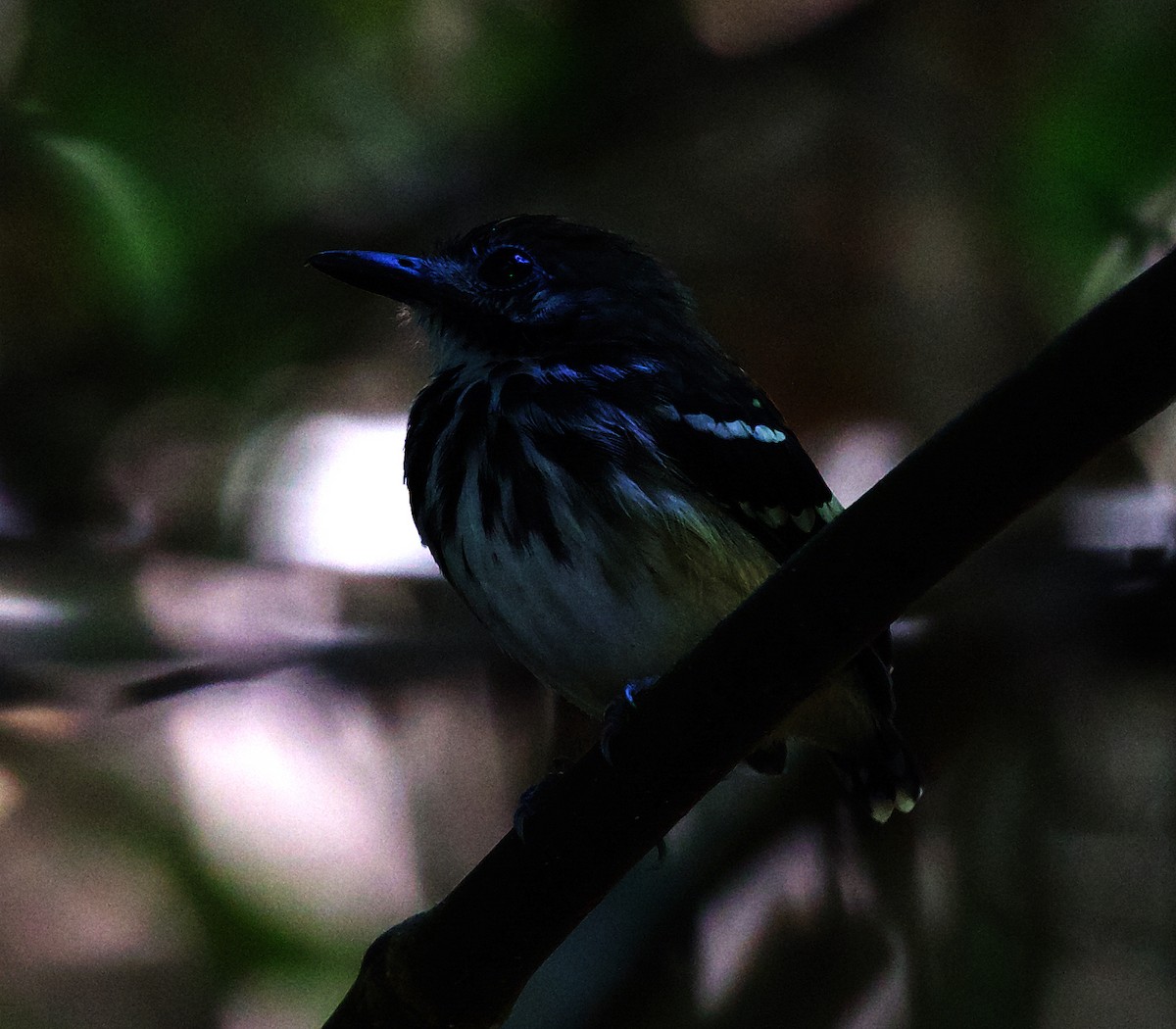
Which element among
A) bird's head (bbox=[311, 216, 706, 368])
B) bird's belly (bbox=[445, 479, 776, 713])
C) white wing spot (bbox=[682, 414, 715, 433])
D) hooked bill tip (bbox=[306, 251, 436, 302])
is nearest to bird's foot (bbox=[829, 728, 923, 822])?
bird's belly (bbox=[445, 479, 776, 713])

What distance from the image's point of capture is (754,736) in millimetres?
1531

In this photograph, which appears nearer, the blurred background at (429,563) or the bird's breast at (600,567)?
the bird's breast at (600,567)

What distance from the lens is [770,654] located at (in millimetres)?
1466

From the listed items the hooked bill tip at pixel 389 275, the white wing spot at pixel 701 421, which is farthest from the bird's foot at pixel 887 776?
the hooked bill tip at pixel 389 275

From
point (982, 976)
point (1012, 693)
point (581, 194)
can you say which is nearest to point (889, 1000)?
point (982, 976)

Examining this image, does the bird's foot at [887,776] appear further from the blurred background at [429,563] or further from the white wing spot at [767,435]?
the white wing spot at [767,435]

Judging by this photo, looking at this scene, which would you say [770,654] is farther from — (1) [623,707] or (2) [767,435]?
(2) [767,435]

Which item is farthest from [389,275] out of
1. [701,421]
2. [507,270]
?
[701,421]

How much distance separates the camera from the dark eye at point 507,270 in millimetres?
2814

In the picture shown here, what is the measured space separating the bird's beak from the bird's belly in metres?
0.57

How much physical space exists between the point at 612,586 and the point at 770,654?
82 centimetres

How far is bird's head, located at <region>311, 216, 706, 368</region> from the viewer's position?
2.65 meters

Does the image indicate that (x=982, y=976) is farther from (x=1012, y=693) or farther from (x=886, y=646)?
(x=886, y=646)

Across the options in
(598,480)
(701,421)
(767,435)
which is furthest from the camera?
(767,435)
